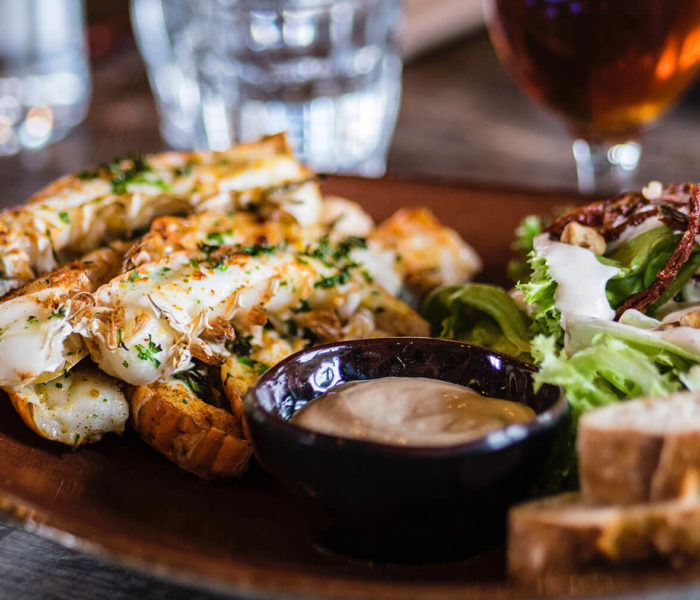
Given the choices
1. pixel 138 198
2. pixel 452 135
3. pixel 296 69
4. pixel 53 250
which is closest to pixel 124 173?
pixel 138 198

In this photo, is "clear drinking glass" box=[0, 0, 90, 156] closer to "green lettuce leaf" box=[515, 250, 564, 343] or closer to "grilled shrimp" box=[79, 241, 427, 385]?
"grilled shrimp" box=[79, 241, 427, 385]

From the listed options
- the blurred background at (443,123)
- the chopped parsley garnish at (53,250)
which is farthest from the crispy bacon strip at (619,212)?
the blurred background at (443,123)

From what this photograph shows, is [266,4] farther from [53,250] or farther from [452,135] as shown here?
[53,250]

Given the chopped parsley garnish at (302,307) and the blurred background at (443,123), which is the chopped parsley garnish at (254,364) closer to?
the chopped parsley garnish at (302,307)

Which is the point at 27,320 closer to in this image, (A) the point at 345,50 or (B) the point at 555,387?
(B) the point at 555,387

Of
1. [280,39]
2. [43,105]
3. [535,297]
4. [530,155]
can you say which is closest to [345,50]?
[280,39]

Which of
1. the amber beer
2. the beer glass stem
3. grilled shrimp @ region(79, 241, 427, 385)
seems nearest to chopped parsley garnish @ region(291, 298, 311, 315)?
grilled shrimp @ region(79, 241, 427, 385)

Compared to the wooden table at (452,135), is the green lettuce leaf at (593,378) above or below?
above
